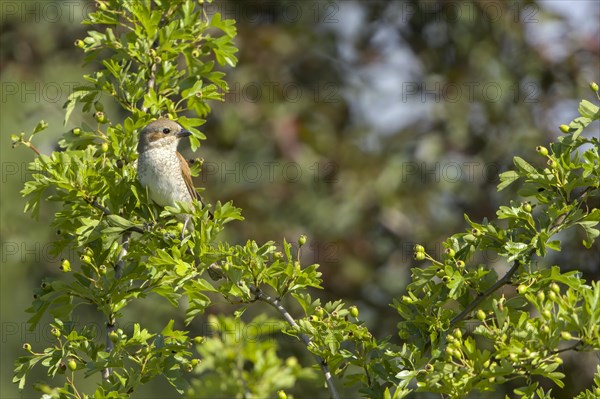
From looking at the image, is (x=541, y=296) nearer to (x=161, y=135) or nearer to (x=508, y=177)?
(x=508, y=177)

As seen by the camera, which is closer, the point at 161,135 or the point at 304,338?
the point at 304,338

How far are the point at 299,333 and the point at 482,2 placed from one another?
639 cm

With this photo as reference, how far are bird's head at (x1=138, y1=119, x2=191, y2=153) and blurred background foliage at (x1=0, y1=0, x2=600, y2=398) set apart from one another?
9.08 feet

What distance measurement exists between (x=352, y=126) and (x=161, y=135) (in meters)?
4.43

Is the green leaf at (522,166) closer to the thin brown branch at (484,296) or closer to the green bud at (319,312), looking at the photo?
the thin brown branch at (484,296)

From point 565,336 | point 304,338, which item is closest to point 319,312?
point 304,338

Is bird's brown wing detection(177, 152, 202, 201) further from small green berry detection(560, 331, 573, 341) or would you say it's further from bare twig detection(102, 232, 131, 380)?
small green berry detection(560, 331, 573, 341)

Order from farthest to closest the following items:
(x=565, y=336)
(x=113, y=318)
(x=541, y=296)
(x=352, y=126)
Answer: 1. (x=352, y=126)
2. (x=113, y=318)
3. (x=541, y=296)
4. (x=565, y=336)

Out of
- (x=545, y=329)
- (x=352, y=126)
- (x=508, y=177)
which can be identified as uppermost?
(x=508, y=177)

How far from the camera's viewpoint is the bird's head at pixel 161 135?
4844 mm

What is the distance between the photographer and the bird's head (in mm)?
4844

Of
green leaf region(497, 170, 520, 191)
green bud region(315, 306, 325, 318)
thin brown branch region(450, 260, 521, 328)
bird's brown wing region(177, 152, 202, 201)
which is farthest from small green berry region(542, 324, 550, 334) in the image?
bird's brown wing region(177, 152, 202, 201)

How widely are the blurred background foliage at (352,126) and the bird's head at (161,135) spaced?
277 cm

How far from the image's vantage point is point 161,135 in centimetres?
491
